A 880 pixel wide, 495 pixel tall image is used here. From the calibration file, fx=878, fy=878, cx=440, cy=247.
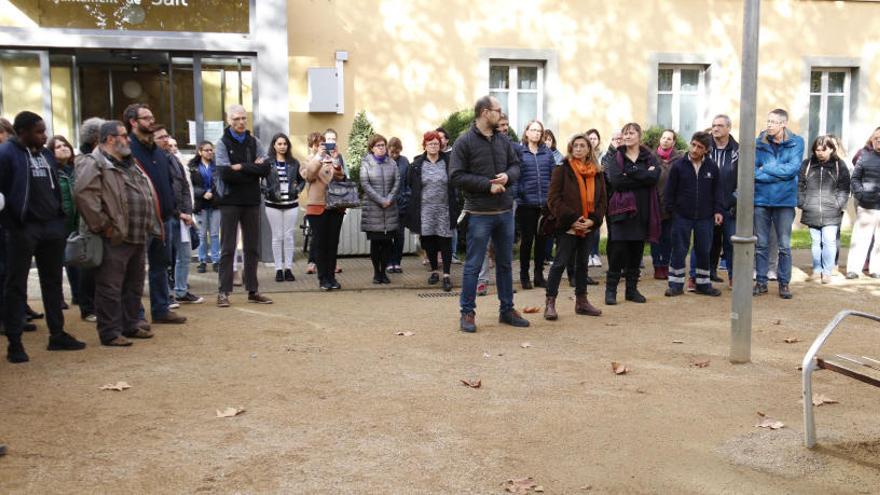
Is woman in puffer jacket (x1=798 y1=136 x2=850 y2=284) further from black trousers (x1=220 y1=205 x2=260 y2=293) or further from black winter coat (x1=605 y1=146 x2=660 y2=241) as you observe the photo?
black trousers (x1=220 y1=205 x2=260 y2=293)

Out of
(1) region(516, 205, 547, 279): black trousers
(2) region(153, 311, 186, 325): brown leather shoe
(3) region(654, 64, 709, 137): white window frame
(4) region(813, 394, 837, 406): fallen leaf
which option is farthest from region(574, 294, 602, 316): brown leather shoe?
(3) region(654, 64, 709, 137): white window frame

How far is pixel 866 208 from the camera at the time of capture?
11484 millimetres

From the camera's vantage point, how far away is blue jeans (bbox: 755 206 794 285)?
33.2ft

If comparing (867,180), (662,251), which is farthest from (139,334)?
(867,180)

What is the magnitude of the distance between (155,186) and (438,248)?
12.7ft

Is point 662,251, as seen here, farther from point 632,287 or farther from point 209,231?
point 209,231

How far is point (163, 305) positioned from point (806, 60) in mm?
13652

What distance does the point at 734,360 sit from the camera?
275 inches

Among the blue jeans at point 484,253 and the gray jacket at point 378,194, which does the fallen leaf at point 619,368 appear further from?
the gray jacket at point 378,194

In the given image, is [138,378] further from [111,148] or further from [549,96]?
[549,96]

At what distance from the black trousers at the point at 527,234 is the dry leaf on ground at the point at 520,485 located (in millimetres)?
6369

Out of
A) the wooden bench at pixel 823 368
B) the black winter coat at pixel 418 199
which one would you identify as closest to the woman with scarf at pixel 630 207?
the black winter coat at pixel 418 199

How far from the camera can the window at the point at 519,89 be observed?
16.1 metres

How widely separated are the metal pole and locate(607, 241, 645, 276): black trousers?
2.79 metres
